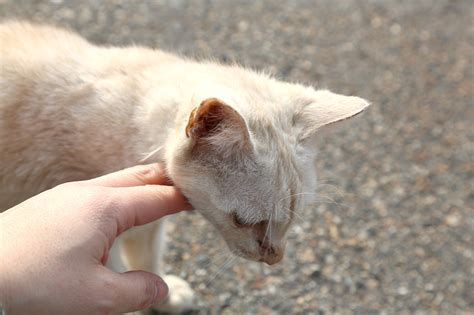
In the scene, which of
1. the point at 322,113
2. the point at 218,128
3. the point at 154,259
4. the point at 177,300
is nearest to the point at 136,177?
the point at 218,128

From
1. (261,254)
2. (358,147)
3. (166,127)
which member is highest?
(166,127)

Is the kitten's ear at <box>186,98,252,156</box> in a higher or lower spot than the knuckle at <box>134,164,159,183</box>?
higher

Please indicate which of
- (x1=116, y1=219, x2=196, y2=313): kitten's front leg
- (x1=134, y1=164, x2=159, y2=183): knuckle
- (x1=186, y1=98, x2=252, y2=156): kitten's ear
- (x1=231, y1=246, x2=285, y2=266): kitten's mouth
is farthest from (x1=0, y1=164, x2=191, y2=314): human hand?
(x1=116, y1=219, x2=196, y2=313): kitten's front leg

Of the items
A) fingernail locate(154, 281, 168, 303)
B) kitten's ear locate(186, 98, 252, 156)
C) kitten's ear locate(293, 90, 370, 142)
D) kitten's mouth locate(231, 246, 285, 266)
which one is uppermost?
kitten's ear locate(186, 98, 252, 156)

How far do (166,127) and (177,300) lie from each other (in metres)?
1.06

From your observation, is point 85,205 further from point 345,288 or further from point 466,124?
point 466,124

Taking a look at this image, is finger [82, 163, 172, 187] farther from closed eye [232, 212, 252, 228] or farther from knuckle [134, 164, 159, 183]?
closed eye [232, 212, 252, 228]

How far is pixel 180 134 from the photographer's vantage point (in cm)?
174

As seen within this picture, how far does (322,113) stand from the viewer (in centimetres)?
194

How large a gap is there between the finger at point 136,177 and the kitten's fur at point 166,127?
0.05m

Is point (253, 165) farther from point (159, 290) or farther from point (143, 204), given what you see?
point (159, 290)

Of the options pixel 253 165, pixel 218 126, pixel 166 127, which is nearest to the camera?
pixel 218 126

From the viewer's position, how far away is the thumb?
1519 mm

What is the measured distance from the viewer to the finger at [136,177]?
1675 mm
